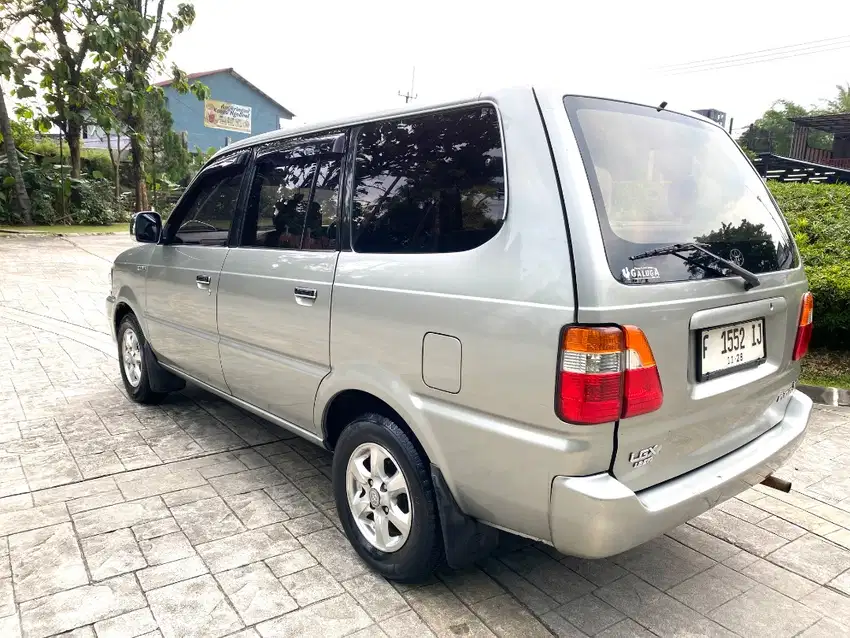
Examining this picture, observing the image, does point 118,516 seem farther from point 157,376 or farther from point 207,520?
point 157,376

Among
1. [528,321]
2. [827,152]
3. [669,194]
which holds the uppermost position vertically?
[827,152]

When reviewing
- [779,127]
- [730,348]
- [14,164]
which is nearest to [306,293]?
[730,348]

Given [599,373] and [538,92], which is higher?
[538,92]

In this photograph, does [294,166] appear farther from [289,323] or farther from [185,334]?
[185,334]

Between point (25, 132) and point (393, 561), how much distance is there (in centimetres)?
2423

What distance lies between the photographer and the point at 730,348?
7.30 feet

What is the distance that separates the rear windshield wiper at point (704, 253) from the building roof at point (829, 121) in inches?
873

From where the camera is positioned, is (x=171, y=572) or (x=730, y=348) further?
(x=171, y=572)

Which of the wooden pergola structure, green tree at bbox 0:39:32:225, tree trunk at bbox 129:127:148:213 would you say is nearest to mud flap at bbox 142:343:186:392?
green tree at bbox 0:39:32:225

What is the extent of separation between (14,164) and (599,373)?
2226cm

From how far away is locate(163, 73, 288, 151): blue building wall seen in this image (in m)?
35.7

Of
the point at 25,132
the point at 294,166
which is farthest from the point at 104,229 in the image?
the point at 294,166

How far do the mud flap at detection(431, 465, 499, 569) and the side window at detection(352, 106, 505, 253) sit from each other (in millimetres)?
868

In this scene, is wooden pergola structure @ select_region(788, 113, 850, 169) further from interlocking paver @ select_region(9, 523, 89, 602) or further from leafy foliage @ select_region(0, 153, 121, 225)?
interlocking paver @ select_region(9, 523, 89, 602)
